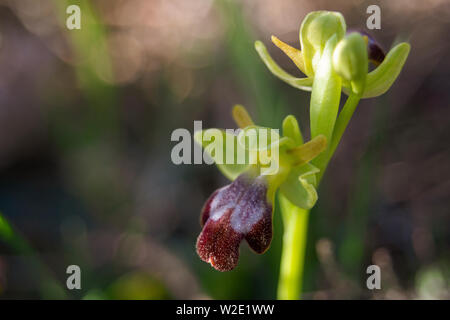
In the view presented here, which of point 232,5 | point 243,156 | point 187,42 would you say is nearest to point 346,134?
point 232,5

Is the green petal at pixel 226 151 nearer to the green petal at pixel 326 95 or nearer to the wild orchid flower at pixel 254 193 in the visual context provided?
the wild orchid flower at pixel 254 193

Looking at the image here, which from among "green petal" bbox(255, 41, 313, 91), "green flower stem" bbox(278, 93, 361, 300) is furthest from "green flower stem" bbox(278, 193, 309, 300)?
"green petal" bbox(255, 41, 313, 91)

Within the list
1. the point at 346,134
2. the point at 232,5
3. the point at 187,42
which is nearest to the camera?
the point at 232,5

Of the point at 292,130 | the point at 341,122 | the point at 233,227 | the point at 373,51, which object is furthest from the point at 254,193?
the point at 373,51

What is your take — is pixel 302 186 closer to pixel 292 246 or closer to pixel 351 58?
pixel 292 246

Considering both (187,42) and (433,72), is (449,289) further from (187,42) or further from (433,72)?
(187,42)

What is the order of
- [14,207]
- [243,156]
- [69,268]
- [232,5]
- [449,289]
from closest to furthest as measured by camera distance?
1. [243,156]
2. [449,289]
3. [69,268]
4. [232,5]
5. [14,207]
